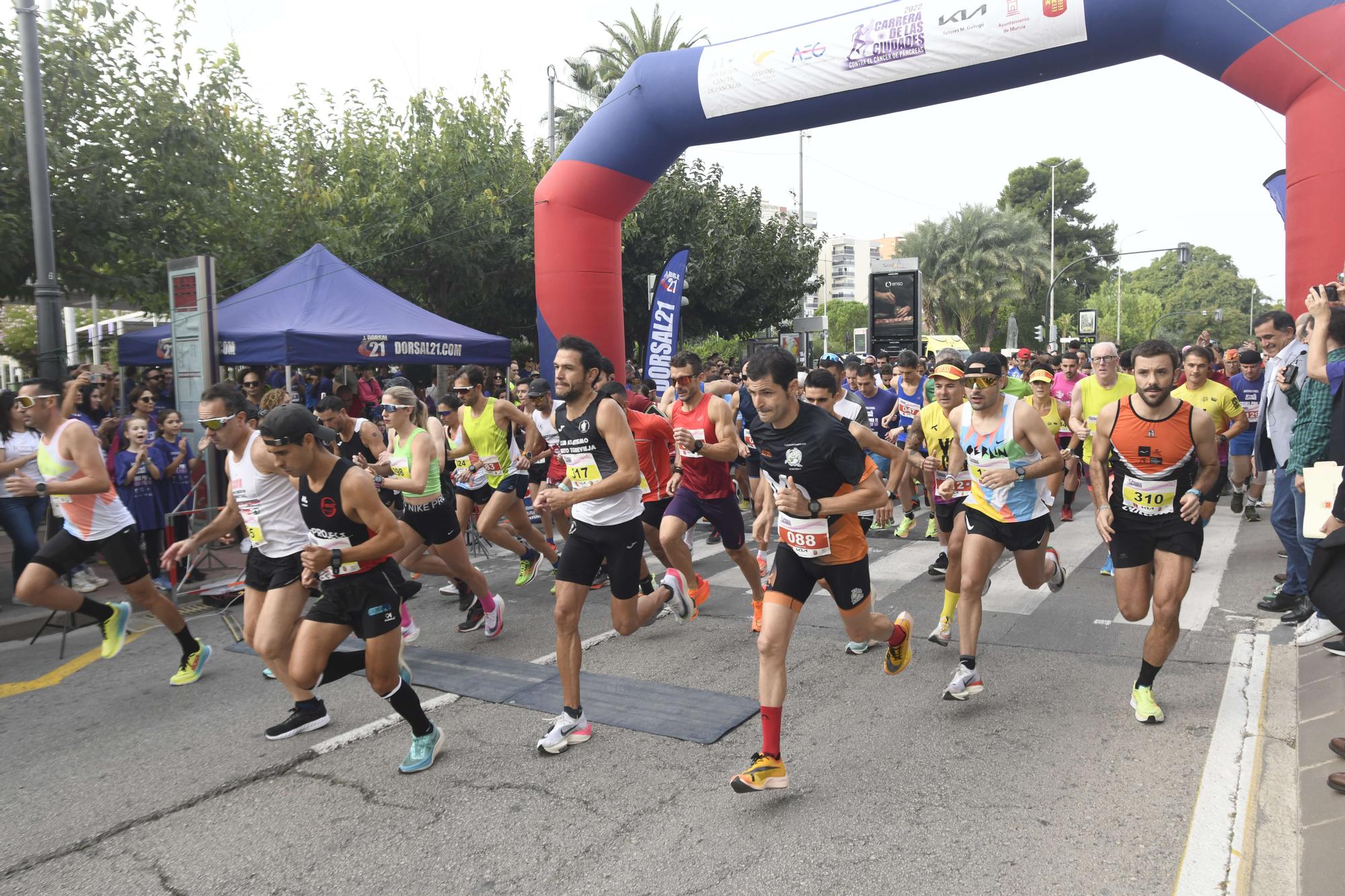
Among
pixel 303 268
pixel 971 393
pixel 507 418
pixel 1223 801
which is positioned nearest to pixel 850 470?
pixel 971 393

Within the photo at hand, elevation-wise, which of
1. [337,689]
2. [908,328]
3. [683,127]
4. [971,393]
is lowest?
[337,689]

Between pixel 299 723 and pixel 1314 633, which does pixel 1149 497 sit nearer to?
pixel 1314 633

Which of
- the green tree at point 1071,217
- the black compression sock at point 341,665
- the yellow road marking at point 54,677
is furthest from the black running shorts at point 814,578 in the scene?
the green tree at point 1071,217

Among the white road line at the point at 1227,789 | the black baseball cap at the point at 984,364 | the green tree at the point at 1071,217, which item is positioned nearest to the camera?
the white road line at the point at 1227,789

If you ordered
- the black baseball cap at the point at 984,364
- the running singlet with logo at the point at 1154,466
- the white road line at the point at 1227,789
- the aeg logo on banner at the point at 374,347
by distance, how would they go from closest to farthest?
1. the white road line at the point at 1227,789
2. the running singlet with logo at the point at 1154,466
3. the black baseball cap at the point at 984,364
4. the aeg logo on banner at the point at 374,347

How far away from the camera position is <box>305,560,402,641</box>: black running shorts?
13.8 feet

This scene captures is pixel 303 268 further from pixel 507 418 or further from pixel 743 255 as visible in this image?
pixel 743 255

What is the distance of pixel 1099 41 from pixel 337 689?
1018 centimetres

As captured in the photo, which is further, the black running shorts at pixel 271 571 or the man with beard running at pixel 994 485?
the man with beard running at pixel 994 485

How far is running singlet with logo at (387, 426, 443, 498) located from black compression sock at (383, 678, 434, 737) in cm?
234

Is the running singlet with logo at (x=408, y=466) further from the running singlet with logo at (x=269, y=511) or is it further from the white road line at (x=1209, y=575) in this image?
the white road line at (x=1209, y=575)

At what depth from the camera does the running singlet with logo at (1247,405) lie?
34.3ft

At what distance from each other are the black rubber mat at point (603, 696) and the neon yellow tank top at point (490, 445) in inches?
77.0

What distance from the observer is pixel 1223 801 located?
3.71 metres
